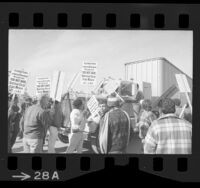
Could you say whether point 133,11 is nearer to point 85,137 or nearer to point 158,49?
point 158,49

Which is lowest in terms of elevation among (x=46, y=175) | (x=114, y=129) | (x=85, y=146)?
(x=46, y=175)

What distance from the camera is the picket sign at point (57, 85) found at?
22.4ft

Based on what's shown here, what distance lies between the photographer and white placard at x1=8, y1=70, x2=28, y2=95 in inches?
269

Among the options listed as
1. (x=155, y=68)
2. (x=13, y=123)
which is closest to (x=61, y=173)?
(x=13, y=123)

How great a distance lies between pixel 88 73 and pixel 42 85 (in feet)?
1.41

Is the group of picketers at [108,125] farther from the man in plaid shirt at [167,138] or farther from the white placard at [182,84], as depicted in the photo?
the white placard at [182,84]

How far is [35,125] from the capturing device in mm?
6895

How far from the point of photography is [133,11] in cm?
681

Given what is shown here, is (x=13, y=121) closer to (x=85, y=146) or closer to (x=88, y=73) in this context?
(x=85, y=146)

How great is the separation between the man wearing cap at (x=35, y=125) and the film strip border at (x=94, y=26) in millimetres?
94

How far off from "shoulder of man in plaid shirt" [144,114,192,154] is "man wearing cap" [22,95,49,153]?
3.12ft

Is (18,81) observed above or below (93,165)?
above

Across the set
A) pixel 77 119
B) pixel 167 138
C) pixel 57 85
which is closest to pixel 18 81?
pixel 57 85

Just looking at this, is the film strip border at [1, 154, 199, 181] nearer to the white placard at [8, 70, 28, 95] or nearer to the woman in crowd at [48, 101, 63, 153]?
the woman in crowd at [48, 101, 63, 153]
